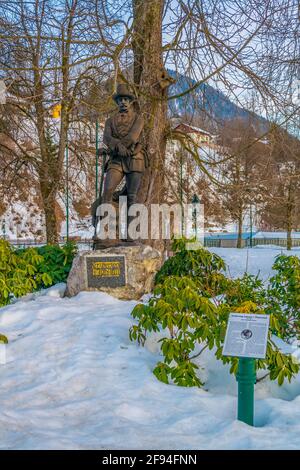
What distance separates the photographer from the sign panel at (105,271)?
7.29m

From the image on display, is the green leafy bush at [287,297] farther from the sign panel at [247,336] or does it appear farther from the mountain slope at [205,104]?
the mountain slope at [205,104]

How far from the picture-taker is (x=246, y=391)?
10.8ft

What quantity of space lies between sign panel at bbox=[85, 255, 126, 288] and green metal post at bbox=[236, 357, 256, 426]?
4.13m

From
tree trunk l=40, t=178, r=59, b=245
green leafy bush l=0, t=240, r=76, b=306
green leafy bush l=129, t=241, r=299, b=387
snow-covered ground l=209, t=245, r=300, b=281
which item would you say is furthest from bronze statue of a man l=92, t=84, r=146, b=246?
tree trunk l=40, t=178, r=59, b=245

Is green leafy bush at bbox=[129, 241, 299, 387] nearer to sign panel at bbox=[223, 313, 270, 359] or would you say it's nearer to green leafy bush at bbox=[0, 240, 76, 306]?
sign panel at bbox=[223, 313, 270, 359]

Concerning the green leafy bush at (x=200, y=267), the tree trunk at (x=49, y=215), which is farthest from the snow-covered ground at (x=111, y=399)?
the tree trunk at (x=49, y=215)

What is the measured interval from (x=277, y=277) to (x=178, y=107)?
Result: 20.3 ft

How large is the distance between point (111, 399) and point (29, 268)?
3814 mm

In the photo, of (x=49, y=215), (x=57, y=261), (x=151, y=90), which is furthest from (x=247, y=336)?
(x=49, y=215)

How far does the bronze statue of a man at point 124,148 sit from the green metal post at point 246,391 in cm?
512

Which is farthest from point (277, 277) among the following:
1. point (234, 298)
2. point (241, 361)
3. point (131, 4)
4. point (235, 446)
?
point (131, 4)

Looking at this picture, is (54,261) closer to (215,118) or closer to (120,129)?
(120,129)

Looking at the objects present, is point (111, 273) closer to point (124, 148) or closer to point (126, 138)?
point (124, 148)

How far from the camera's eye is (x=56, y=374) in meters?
4.10
